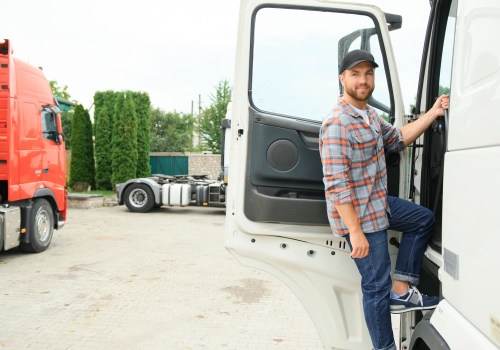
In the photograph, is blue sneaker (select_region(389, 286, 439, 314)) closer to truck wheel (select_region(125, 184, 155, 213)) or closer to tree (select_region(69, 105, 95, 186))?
truck wheel (select_region(125, 184, 155, 213))

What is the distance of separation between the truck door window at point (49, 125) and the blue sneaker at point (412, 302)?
7472mm

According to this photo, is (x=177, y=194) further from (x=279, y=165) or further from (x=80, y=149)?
(x=279, y=165)

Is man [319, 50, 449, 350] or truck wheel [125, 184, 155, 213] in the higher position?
man [319, 50, 449, 350]

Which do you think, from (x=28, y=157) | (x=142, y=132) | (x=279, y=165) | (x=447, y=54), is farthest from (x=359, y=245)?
(x=142, y=132)

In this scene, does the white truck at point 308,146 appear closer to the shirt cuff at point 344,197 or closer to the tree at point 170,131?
the shirt cuff at point 344,197

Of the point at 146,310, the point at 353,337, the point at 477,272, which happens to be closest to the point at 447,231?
the point at 477,272

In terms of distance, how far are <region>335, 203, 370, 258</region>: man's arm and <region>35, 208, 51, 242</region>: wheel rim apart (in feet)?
23.6

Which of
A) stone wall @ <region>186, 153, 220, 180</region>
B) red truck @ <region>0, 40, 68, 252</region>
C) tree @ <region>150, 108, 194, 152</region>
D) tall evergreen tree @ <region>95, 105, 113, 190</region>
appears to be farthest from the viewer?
tree @ <region>150, 108, 194, 152</region>

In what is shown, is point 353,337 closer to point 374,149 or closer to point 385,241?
point 385,241

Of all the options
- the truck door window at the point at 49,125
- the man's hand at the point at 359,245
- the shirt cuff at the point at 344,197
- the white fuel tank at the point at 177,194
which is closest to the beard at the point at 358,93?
the shirt cuff at the point at 344,197

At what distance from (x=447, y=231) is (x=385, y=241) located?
0.59m

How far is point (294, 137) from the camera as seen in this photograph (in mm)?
2572

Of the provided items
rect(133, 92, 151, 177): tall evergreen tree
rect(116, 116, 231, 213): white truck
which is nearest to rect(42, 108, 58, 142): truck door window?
rect(116, 116, 231, 213): white truck

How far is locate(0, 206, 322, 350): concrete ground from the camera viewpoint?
4426 millimetres
